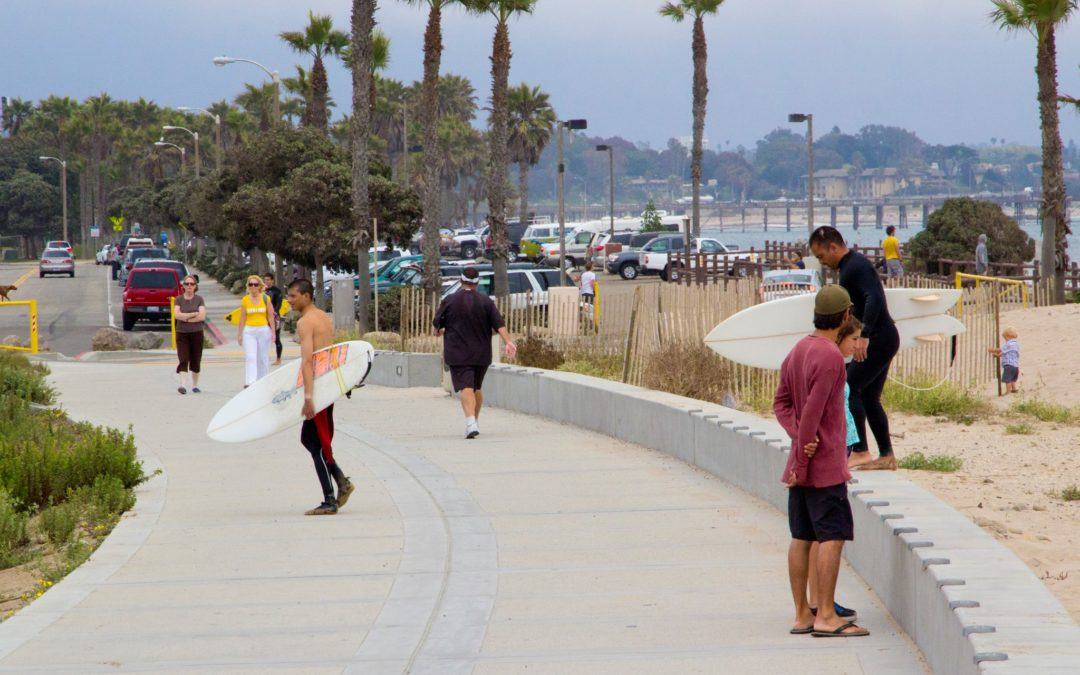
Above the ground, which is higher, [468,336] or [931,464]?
[468,336]

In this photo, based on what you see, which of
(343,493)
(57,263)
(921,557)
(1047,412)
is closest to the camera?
(921,557)

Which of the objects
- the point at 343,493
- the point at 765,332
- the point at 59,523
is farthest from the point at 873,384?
the point at 59,523

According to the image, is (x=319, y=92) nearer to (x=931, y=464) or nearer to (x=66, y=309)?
(x=66, y=309)

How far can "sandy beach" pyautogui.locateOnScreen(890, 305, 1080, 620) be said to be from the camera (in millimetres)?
7766

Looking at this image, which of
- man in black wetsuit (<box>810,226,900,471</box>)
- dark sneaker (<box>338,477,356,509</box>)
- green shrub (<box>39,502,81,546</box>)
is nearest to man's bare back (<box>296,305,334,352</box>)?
dark sneaker (<box>338,477,356,509</box>)

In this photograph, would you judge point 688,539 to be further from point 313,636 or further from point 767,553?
point 313,636

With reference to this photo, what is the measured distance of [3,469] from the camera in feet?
38.0

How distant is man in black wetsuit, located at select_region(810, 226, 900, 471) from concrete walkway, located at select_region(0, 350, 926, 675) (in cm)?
79

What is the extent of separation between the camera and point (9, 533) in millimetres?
9852

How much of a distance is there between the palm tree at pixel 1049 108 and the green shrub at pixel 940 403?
17.9m

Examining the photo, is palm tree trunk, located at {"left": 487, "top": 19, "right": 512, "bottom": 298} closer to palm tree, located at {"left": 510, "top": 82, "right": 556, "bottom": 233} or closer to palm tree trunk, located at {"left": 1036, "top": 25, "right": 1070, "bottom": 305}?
palm tree trunk, located at {"left": 1036, "top": 25, "right": 1070, "bottom": 305}

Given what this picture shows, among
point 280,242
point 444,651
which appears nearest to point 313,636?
point 444,651

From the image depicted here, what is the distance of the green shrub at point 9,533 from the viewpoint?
956 cm

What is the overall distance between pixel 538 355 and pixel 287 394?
9130mm
